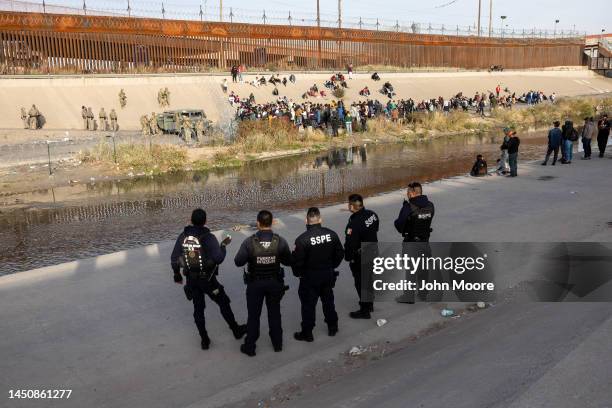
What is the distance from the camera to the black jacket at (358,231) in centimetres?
630

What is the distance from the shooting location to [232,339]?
620 centimetres

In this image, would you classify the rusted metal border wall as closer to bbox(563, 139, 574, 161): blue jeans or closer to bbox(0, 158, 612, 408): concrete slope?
bbox(563, 139, 574, 161): blue jeans

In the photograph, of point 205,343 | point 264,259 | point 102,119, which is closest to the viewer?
point 264,259

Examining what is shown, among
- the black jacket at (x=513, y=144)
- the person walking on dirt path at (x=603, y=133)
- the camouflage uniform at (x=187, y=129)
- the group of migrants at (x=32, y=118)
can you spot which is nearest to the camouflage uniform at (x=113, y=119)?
the group of migrants at (x=32, y=118)

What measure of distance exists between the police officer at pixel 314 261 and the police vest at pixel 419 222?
116 cm

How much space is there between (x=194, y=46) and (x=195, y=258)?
35.2 meters

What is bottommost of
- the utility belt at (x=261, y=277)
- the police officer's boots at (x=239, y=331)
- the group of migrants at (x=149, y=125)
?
the police officer's boots at (x=239, y=331)

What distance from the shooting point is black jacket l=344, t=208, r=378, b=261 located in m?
6.30

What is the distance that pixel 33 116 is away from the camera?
26.2 metres

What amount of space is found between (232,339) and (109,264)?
137 inches

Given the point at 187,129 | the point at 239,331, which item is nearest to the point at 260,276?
the point at 239,331

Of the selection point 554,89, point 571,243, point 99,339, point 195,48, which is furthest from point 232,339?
point 554,89

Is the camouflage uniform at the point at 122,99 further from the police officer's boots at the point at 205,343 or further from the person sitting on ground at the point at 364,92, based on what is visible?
the police officer's boots at the point at 205,343

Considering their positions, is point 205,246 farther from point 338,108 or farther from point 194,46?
point 194,46
